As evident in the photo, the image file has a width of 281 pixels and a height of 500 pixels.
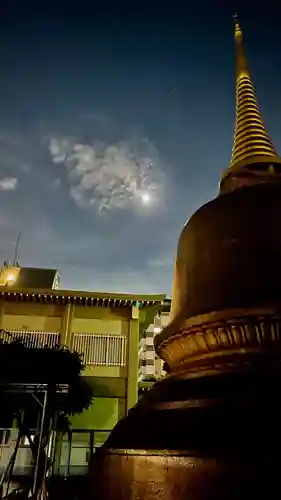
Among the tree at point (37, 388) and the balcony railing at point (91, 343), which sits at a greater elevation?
the balcony railing at point (91, 343)

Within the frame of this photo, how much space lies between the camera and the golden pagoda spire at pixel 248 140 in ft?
19.5

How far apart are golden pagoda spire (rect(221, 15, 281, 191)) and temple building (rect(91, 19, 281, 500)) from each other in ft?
0.13

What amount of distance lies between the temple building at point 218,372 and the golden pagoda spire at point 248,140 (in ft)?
0.13

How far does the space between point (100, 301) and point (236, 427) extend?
9433 millimetres

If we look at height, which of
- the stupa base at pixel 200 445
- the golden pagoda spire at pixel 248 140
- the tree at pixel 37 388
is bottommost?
the stupa base at pixel 200 445

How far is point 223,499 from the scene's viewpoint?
265cm

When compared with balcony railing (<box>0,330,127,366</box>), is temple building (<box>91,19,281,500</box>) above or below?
below

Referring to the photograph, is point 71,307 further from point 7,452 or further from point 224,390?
point 224,390

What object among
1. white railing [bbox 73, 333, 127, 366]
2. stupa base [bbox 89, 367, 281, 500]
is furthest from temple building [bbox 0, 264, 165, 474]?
stupa base [bbox 89, 367, 281, 500]

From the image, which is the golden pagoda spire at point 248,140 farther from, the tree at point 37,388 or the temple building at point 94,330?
the temple building at point 94,330

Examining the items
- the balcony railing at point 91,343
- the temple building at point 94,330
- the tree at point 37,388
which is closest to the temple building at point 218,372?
the tree at point 37,388

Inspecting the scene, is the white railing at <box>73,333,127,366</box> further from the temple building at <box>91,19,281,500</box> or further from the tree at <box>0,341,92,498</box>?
the temple building at <box>91,19,281,500</box>

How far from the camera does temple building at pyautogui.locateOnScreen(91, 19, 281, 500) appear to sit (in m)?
2.79

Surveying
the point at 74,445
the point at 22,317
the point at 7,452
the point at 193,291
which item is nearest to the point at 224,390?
the point at 193,291
